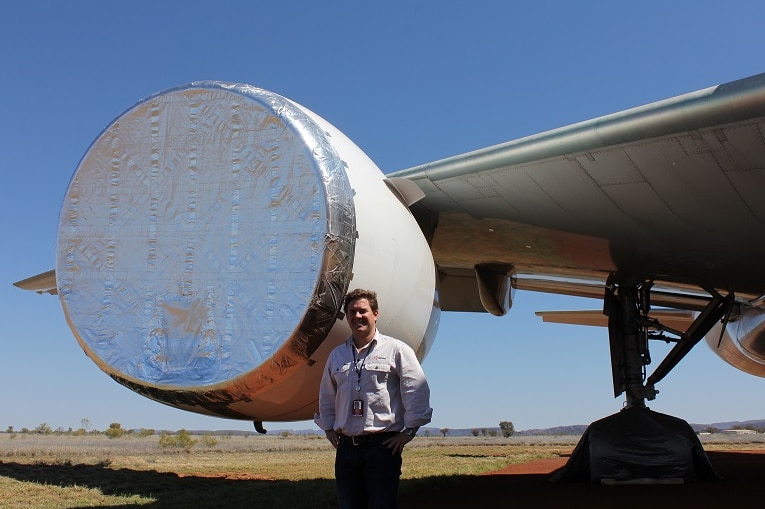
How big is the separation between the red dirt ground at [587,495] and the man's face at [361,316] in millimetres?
3711

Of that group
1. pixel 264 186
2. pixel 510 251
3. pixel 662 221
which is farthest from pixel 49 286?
pixel 662 221

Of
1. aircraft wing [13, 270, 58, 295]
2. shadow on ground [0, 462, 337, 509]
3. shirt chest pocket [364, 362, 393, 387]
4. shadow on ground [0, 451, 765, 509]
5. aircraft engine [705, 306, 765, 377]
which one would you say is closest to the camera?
shirt chest pocket [364, 362, 393, 387]

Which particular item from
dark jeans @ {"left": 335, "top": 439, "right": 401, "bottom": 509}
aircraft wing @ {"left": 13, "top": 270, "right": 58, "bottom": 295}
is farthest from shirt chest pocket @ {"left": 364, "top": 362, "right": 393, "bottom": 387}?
aircraft wing @ {"left": 13, "top": 270, "right": 58, "bottom": 295}

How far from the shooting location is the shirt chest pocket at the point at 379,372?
345 cm

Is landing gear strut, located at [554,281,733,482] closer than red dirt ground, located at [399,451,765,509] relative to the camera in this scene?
No

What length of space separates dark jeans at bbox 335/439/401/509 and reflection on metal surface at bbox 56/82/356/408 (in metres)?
1.27

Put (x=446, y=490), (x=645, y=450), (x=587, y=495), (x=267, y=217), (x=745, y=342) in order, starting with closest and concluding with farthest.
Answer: (x=267, y=217) → (x=587, y=495) → (x=446, y=490) → (x=645, y=450) → (x=745, y=342)

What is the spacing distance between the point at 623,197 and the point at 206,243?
4084 millimetres

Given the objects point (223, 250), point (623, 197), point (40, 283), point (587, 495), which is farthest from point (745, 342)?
point (40, 283)

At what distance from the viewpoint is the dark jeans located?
131 inches

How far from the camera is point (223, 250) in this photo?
15.9ft

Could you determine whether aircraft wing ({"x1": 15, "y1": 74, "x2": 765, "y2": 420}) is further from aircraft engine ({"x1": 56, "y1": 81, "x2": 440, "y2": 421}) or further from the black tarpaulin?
the black tarpaulin

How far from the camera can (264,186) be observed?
4.90 meters

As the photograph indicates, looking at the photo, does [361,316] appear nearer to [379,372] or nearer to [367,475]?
[379,372]
